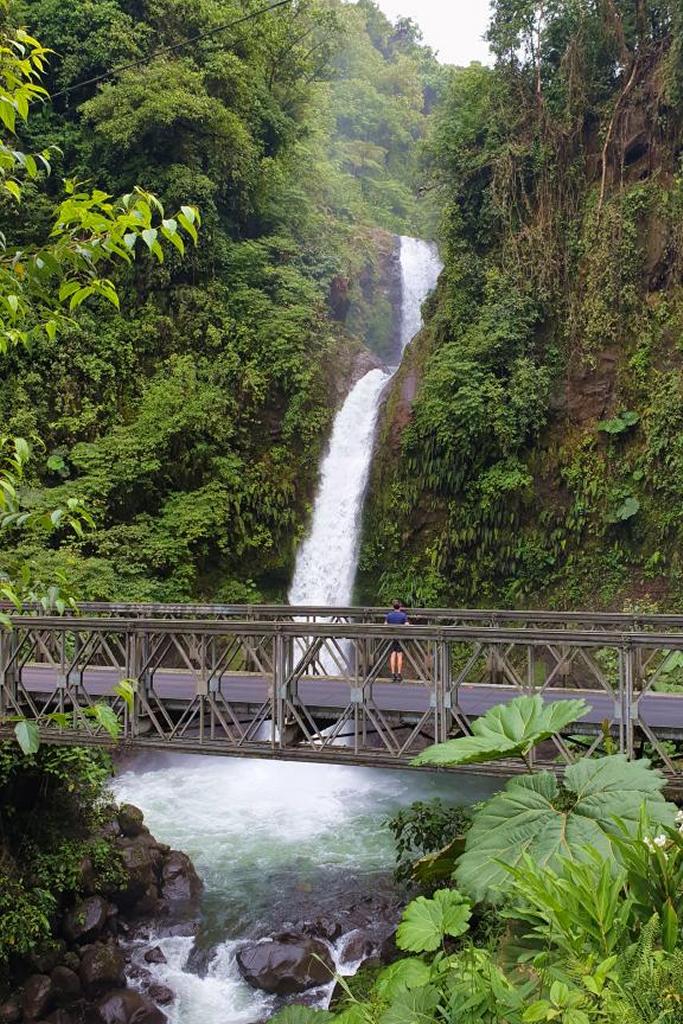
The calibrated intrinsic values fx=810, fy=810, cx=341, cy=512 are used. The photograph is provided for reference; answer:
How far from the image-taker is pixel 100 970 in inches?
369

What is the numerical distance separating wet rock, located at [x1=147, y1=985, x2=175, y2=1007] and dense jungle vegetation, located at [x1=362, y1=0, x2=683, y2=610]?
423 inches

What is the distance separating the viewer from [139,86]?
21156mm

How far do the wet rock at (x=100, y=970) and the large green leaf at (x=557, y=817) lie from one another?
25.2ft

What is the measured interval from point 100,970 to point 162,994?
769mm

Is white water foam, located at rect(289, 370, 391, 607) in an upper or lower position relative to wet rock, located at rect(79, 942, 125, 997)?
upper

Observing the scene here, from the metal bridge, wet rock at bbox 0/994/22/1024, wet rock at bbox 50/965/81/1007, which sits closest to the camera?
the metal bridge

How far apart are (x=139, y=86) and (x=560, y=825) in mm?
22532

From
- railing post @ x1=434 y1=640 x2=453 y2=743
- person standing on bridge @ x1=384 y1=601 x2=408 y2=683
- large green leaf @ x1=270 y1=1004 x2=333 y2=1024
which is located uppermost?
large green leaf @ x1=270 y1=1004 x2=333 y2=1024

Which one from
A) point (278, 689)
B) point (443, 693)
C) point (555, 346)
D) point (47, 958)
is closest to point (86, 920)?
point (47, 958)

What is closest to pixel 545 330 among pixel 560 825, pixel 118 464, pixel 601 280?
pixel 601 280

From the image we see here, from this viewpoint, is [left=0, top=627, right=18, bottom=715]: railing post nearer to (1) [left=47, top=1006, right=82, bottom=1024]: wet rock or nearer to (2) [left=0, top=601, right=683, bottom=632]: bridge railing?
(2) [left=0, top=601, right=683, bottom=632]: bridge railing

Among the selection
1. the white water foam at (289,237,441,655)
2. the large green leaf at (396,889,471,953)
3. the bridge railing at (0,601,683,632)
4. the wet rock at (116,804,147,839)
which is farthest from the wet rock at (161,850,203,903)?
the large green leaf at (396,889,471,953)

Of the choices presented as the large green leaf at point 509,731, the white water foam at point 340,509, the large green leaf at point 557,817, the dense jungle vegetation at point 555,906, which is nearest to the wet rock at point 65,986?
the dense jungle vegetation at point 555,906

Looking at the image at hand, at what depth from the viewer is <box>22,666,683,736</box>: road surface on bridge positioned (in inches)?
338
